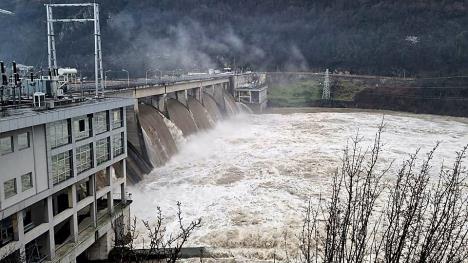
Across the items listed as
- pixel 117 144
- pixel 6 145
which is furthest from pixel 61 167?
pixel 117 144

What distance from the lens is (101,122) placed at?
17.2 metres

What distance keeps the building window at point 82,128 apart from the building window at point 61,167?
36.8 inches

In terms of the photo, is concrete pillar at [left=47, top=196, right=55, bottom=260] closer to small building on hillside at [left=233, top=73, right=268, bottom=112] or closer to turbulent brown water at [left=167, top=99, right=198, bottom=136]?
turbulent brown water at [left=167, top=99, right=198, bottom=136]

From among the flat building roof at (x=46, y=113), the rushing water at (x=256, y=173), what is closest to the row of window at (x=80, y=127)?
the flat building roof at (x=46, y=113)

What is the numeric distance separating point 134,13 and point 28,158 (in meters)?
118

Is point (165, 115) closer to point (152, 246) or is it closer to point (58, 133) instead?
point (58, 133)

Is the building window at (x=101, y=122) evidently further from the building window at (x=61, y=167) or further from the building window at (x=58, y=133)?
the building window at (x=61, y=167)

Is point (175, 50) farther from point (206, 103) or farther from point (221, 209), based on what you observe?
point (221, 209)

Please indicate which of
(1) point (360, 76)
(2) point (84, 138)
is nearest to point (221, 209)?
(2) point (84, 138)

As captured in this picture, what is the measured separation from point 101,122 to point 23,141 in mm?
4608

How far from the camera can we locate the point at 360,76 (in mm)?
83938

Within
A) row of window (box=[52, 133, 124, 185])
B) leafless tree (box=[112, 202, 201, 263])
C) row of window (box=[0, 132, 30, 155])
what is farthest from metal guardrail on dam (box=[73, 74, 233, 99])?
row of window (box=[0, 132, 30, 155])

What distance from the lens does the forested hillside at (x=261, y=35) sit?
94538mm

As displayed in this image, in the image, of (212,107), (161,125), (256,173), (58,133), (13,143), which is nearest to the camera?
(13,143)
